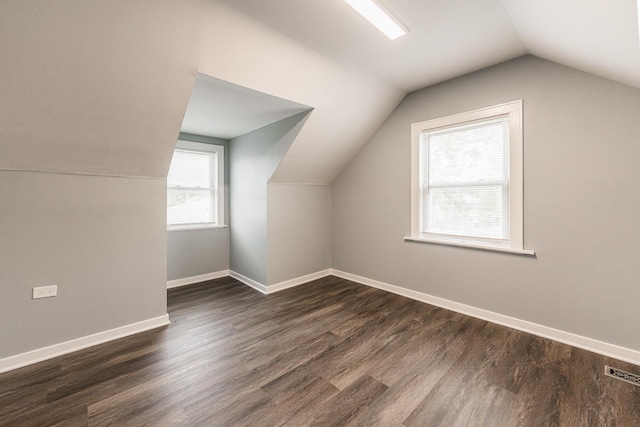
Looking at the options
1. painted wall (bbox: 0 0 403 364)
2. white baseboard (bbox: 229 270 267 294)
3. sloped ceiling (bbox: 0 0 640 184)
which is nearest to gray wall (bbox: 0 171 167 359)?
painted wall (bbox: 0 0 403 364)

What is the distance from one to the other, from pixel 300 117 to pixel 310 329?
7.79 feet

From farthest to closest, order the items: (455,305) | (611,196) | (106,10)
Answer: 1. (455,305)
2. (611,196)
3. (106,10)

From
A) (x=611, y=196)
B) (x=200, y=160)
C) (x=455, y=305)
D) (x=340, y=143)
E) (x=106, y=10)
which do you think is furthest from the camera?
(x=200, y=160)

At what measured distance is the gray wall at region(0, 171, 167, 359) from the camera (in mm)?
2180

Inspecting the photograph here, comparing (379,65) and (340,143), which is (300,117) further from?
(379,65)

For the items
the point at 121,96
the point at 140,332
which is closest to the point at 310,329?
the point at 140,332

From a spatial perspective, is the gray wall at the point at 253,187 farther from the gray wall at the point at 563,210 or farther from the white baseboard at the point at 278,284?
the gray wall at the point at 563,210

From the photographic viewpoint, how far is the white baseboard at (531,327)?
7.29ft

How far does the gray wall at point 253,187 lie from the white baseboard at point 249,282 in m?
0.05

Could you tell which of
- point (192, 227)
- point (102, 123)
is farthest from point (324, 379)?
point (192, 227)

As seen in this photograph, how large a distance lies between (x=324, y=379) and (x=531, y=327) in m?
2.13

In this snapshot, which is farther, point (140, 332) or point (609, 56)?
point (140, 332)

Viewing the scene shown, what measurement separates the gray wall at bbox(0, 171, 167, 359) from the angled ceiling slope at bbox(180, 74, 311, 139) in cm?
100

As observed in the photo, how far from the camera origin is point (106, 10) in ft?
5.24
